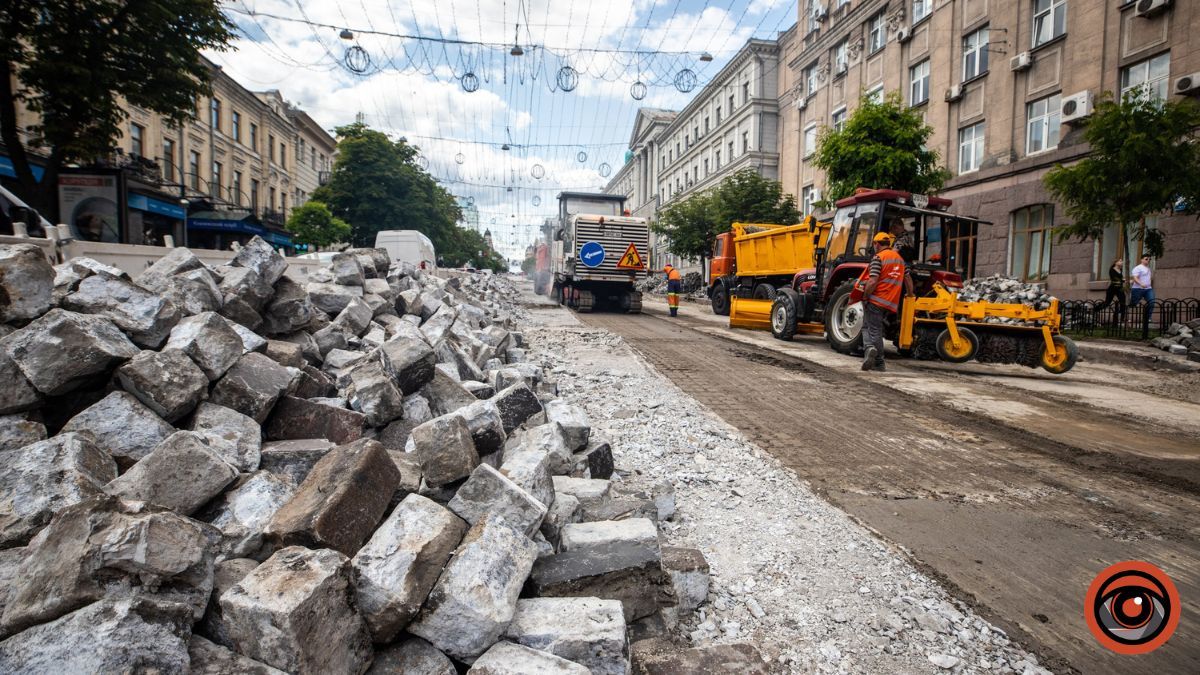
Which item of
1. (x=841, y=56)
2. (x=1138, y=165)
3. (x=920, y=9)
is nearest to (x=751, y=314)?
(x=1138, y=165)

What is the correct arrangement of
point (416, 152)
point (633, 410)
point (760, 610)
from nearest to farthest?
1. point (760, 610)
2. point (633, 410)
3. point (416, 152)

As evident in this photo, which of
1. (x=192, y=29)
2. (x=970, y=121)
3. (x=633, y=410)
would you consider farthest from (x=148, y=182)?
(x=970, y=121)

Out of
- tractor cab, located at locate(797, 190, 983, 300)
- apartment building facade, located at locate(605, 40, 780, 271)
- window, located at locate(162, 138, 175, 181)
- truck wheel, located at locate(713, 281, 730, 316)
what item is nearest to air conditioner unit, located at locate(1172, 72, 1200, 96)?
Result: tractor cab, located at locate(797, 190, 983, 300)

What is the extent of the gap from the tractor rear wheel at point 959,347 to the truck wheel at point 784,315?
3617 millimetres

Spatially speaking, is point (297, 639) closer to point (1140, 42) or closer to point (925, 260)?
point (925, 260)

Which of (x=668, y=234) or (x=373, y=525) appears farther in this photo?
(x=668, y=234)

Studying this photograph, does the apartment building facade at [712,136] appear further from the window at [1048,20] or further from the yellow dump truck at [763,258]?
the window at [1048,20]

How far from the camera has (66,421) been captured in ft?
9.73

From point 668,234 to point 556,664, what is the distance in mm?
34816

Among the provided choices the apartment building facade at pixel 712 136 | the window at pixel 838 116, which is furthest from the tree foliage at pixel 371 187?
the window at pixel 838 116

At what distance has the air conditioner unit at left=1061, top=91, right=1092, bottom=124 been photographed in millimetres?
16906

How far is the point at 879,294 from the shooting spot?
906 centimetres

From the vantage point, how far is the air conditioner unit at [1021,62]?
19031 mm

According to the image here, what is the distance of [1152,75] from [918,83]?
9.62m
